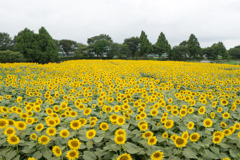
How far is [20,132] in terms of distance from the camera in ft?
8.27

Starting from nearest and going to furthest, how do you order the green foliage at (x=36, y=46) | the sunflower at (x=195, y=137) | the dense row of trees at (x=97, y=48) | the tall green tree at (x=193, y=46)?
the sunflower at (x=195, y=137)
the green foliage at (x=36, y=46)
the dense row of trees at (x=97, y=48)
the tall green tree at (x=193, y=46)

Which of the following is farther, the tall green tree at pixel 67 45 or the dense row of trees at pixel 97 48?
the tall green tree at pixel 67 45

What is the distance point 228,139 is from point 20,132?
140 inches

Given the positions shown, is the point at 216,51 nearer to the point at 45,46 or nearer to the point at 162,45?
the point at 162,45

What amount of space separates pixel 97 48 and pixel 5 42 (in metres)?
30.8

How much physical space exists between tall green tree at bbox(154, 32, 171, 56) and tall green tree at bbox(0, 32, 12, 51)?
4979cm

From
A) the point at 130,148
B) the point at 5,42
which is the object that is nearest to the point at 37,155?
the point at 130,148

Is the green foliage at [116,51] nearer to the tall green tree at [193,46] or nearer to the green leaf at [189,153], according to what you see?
the tall green tree at [193,46]

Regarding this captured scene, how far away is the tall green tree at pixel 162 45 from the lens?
2128 inches

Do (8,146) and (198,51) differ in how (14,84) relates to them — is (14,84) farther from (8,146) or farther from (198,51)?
(198,51)

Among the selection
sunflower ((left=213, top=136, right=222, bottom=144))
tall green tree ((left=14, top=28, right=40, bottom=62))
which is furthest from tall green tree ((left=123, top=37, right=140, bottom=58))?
sunflower ((left=213, top=136, right=222, bottom=144))

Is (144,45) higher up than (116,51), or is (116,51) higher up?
(144,45)

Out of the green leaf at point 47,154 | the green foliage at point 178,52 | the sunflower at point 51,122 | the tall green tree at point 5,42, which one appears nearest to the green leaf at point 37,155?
the green leaf at point 47,154

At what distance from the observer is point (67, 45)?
232 feet
